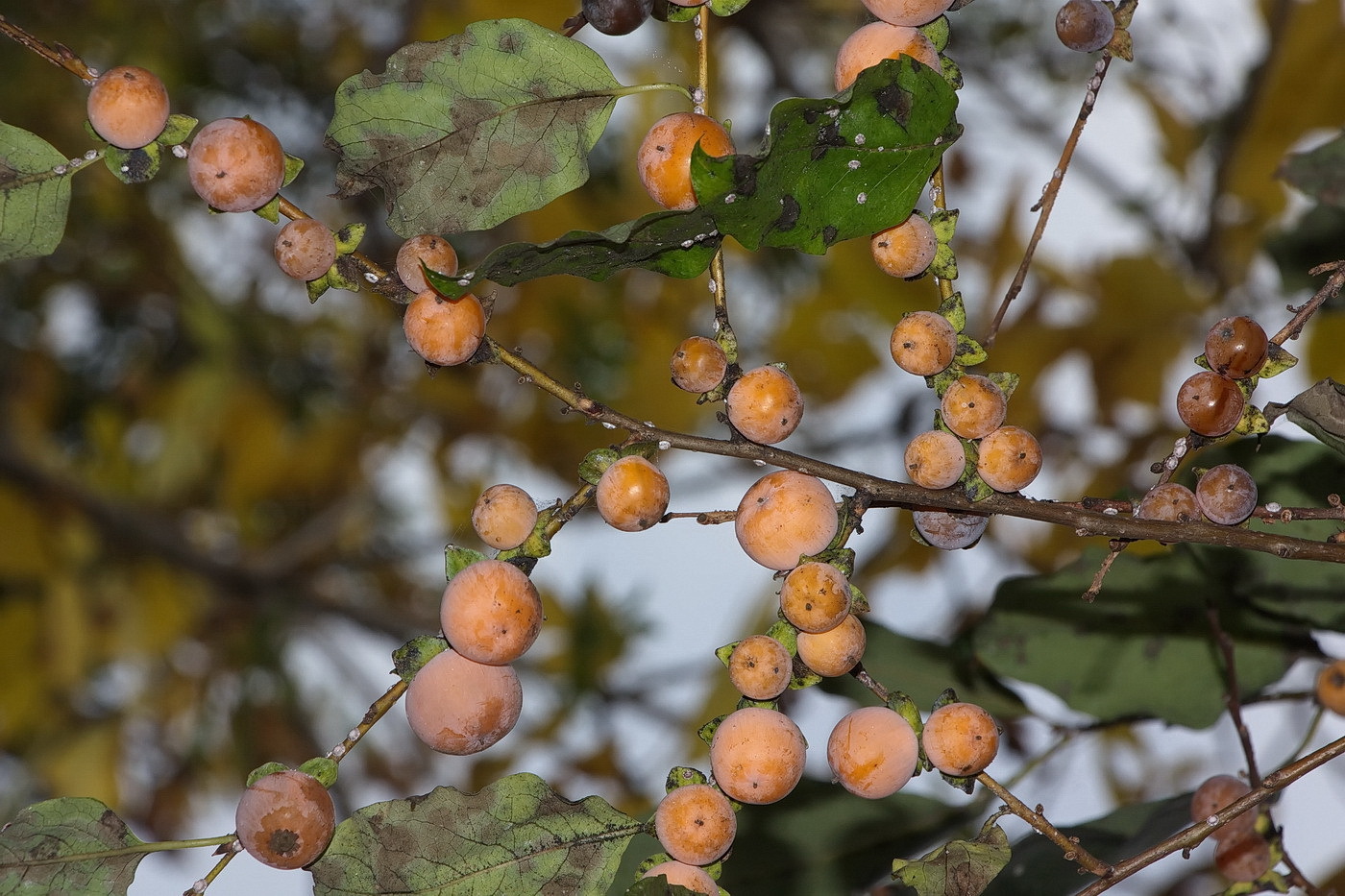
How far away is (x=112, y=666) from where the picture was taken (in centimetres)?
135

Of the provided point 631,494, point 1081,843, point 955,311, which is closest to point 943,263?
point 955,311

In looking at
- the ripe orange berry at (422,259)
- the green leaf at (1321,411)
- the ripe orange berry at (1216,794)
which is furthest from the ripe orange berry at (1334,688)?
the ripe orange berry at (422,259)

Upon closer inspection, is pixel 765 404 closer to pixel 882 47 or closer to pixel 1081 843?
pixel 882 47

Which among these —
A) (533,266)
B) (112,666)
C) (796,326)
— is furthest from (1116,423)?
(112,666)

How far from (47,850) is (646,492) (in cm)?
21

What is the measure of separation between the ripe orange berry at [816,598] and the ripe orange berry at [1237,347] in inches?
4.9

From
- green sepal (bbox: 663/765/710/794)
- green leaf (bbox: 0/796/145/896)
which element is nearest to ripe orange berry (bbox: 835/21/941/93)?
green sepal (bbox: 663/765/710/794)

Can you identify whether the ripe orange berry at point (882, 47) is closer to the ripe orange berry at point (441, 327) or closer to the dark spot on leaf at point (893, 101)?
the dark spot on leaf at point (893, 101)

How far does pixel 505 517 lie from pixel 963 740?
0.47 feet

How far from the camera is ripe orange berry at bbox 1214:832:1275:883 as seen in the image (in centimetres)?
44

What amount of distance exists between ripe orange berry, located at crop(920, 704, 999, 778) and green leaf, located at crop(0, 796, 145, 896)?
24cm

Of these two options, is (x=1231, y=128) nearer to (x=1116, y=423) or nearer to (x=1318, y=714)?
(x=1116, y=423)

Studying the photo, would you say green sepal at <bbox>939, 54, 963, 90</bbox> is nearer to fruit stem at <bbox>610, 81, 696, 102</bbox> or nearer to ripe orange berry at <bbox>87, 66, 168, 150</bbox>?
fruit stem at <bbox>610, 81, 696, 102</bbox>

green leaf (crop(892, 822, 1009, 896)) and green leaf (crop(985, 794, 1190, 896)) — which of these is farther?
green leaf (crop(985, 794, 1190, 896))
